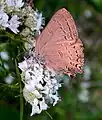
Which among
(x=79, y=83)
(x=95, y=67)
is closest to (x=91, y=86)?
(x=79, y=83)

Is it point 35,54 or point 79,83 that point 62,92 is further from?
point 35,54

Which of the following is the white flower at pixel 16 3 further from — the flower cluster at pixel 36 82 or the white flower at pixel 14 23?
the flower cluster at pixel 36 82

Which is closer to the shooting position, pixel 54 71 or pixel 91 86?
pixel 54 71

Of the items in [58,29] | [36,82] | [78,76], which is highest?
[58,29]

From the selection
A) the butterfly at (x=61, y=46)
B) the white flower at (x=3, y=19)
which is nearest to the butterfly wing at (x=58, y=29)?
the butterfly at (x=61, y=46)

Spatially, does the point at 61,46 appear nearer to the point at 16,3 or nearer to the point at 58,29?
the point at 58,29

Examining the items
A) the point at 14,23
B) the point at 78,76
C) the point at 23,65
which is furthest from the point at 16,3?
the point at 78,76
